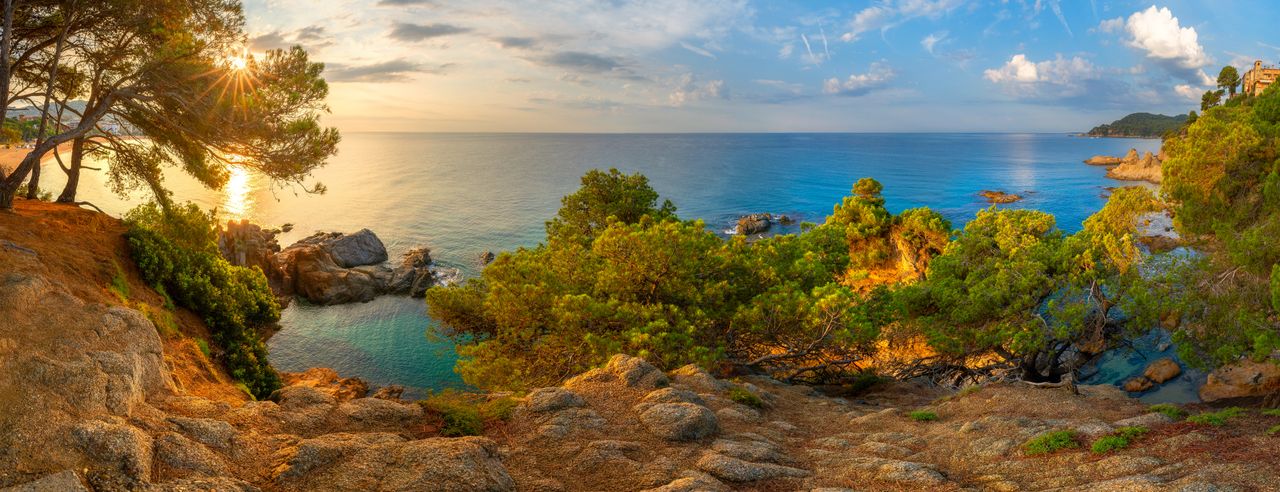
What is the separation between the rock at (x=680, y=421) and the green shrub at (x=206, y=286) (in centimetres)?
1162

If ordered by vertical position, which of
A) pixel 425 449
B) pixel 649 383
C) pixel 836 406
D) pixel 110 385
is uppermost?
pixel 110 385

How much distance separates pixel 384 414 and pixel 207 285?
10707 millimetres

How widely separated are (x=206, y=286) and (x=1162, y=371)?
4258cm

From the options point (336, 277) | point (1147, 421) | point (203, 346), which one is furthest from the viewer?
point (336, 277)

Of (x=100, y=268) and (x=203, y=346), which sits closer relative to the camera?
(x=100, y=268)

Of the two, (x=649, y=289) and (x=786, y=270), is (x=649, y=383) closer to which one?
(x=649, y=289)

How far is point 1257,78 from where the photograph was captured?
11156 centimetres

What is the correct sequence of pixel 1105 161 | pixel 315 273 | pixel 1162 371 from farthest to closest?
1. pixel 1105 161
2. pixel 315 273
3. pixel 1162 371

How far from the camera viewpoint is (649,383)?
14992 millimetres

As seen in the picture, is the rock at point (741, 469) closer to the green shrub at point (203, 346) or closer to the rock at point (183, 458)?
the rock at point (183, 458)

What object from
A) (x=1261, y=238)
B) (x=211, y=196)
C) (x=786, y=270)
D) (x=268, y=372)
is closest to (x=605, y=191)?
(x=786, y=270)

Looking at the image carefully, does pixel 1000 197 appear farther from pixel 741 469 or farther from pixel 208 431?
pixel 208 431

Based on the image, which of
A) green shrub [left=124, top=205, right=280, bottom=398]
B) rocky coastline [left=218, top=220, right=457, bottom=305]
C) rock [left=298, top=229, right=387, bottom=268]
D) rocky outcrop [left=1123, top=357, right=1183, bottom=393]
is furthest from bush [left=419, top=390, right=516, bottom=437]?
rock [left=298, top=229, right=387, bottom=268]

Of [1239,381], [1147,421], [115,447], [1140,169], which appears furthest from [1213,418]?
[1140,169]
